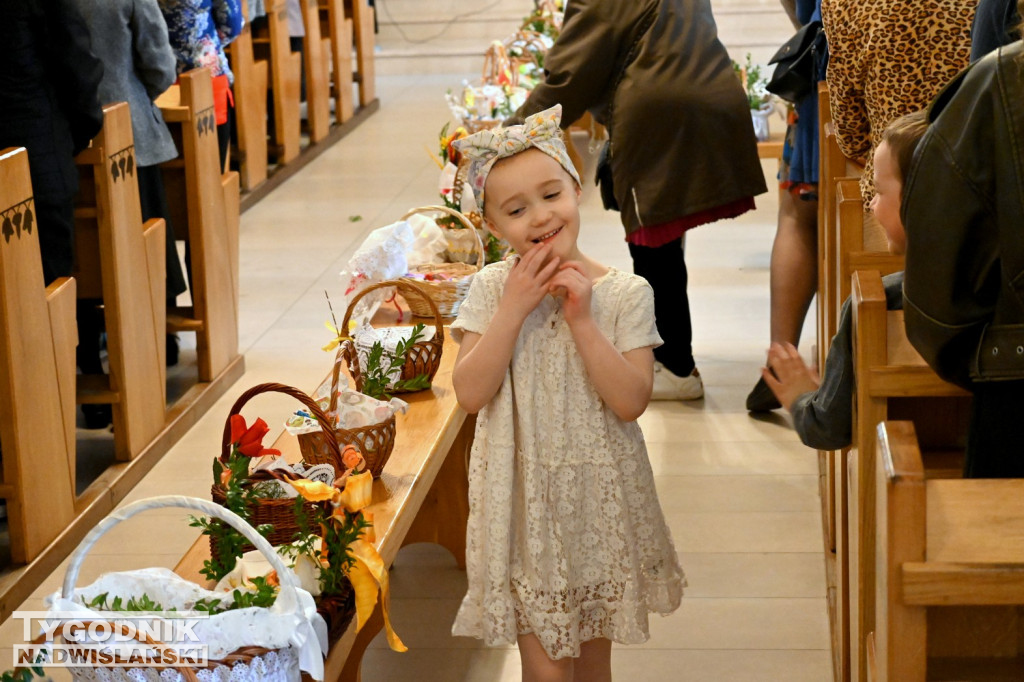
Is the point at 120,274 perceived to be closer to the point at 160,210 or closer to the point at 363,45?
the point at 160,210

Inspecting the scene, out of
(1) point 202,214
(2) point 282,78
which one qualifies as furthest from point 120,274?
(2) point 282,78

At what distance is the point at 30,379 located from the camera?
3248mm

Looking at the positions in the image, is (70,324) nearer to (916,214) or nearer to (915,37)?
(915,37)

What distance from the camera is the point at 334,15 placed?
382 inches

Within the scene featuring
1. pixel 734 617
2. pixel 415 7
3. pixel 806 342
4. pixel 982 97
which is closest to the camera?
pixel 982 97

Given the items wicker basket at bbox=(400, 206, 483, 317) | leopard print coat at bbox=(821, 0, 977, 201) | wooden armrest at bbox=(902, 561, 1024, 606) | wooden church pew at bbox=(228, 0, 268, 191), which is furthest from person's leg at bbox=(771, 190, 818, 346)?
wooden church pew at bbox=(228, 0, 268, 191)

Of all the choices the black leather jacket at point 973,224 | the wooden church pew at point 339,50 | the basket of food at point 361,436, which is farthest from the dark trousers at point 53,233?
the wooden church pew at point 339,50

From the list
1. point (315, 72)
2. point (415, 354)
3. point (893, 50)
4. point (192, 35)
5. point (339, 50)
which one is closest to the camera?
point (893, 50)

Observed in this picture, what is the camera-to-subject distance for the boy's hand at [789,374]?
196 centimetres

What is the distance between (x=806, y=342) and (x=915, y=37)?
8.41 ft

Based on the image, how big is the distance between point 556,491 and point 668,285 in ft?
7.67

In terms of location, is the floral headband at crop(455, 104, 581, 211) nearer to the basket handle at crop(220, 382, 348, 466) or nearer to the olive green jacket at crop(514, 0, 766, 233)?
the basket handle at crop(220, 382, 348, 466)

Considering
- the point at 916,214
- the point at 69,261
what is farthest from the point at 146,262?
the point at 916,214

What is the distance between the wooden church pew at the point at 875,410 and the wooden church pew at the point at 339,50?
27.1 feet
